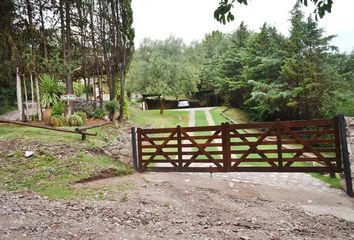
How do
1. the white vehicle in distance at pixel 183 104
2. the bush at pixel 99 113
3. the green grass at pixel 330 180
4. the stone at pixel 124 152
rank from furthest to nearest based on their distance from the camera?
the white vehicle in distance at pixel 183 104
the bush at pixel 99 113
the stone at pixel 124 152
the green grass at pixel 330 180

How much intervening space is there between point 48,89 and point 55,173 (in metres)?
5.93

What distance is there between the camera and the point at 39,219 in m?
4.31

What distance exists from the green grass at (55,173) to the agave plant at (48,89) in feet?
14.8

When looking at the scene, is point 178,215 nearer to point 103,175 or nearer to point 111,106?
point 103,175

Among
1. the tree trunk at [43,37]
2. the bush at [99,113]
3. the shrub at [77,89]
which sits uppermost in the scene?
the tree trunk at [43,37]

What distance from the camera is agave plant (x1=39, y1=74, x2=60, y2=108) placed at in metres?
11.4

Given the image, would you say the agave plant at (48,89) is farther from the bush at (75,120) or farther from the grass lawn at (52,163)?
the grass lawn at (52,163)

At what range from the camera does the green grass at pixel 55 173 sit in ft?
19.4

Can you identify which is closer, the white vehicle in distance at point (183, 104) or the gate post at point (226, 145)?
the gate post at point (226, 145)

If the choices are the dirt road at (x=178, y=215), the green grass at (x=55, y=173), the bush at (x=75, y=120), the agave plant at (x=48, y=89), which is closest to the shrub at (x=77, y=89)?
the agave plant at (x=48, y=89)

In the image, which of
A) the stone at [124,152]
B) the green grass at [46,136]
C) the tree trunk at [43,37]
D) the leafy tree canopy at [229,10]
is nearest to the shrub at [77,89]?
the tree trunk at [43,37]

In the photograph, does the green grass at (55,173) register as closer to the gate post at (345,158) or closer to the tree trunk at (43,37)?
the gate post at (345,158)

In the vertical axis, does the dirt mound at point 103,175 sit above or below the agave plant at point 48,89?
below

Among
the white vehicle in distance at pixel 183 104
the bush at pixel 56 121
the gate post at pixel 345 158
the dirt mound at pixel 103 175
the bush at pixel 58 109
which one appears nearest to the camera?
the gate post at pixel 345 158
